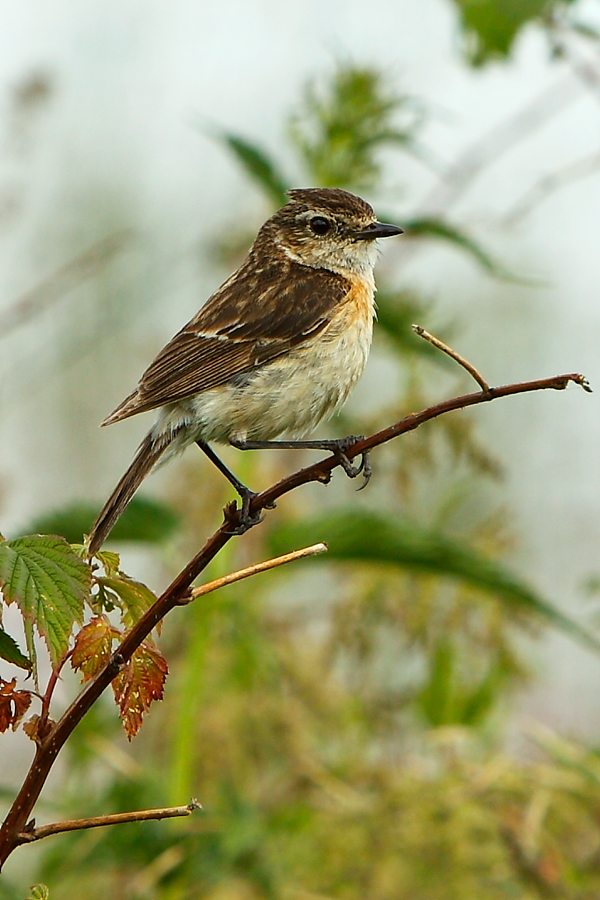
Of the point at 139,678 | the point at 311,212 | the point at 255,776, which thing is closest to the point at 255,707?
the point at 255,776

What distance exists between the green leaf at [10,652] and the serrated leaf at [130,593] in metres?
0.23

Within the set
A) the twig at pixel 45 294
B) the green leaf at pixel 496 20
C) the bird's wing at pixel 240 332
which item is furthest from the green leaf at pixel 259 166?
the green leaf at pixel 496 20

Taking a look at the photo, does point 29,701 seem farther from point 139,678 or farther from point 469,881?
point 469,881

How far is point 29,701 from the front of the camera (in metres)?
1.54

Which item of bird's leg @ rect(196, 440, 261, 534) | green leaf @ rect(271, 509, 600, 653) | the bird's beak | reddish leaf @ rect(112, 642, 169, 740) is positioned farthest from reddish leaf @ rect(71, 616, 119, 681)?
the bird's beak

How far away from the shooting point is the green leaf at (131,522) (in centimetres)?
351

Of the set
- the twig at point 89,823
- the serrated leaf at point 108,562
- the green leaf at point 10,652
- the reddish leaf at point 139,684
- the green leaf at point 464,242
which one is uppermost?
the green leaf at point 464,242

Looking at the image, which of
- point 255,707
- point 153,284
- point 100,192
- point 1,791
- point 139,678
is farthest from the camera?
point 100,192

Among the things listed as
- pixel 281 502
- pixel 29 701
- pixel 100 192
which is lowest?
pixel 29 701

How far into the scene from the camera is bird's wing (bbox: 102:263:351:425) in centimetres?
325

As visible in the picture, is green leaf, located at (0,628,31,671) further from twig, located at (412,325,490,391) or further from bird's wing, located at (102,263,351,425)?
bird's wing, located at (102,263,351,425)

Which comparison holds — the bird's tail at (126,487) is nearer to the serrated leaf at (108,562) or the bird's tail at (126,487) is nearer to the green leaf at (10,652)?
the serrated leaf at (108,562)

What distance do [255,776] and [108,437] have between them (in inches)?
135

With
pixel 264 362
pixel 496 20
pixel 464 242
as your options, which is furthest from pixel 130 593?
pixel 496 20
